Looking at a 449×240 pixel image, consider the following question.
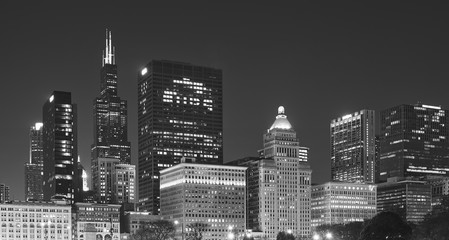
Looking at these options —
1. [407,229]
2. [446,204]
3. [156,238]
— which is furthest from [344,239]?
[407,229]

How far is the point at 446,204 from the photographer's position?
149 m

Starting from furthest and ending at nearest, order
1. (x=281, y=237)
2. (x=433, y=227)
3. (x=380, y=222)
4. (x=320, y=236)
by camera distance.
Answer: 1. (x=320, y=236)
2. (x=281, y=237)
3. (x=433, y=227)
4. (x=380, y=222)

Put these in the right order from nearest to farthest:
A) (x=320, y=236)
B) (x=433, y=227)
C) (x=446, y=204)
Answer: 1. (x=433, y=227)
2. (x=446, y=204)
3. (x=320, y=236)

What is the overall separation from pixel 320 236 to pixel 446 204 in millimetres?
54215

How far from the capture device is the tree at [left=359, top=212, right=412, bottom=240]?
107 m

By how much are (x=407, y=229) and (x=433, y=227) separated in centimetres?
2918

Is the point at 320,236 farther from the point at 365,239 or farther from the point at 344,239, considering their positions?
the point at 365,239

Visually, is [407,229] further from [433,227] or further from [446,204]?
[446,204]

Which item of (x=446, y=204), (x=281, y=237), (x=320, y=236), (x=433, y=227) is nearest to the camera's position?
(x=433, y=227)

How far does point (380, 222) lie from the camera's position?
107312mm

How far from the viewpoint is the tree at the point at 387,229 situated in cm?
10688

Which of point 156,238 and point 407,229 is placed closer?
point 407,229

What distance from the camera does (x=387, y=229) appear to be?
10694cm

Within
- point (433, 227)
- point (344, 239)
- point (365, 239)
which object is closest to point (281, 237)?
point (344, 239)
